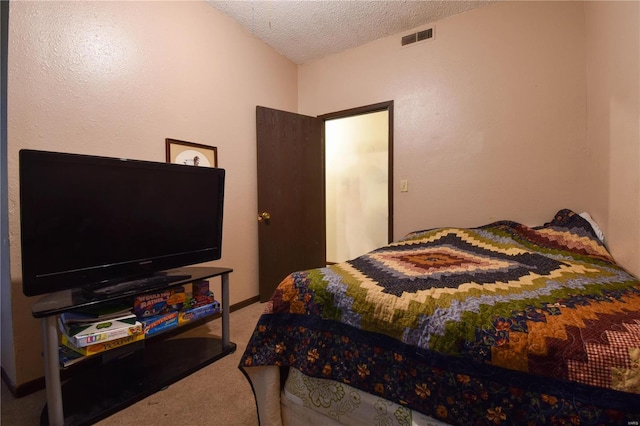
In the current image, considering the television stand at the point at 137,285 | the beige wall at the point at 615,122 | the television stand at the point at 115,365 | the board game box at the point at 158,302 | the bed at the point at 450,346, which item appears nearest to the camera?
the bed at the point at 450,346

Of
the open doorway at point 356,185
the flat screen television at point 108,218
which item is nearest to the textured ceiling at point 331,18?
the open doorway at point 356,185

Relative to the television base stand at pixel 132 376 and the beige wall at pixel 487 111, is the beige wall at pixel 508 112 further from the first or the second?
the television base stand at pixel 132 376

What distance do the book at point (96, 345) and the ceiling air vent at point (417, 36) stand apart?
3308 mm

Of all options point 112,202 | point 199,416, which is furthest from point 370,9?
point 199,416

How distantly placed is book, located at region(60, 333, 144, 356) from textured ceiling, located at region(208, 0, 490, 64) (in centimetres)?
267

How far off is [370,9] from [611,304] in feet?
8.85

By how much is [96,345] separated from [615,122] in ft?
9.92

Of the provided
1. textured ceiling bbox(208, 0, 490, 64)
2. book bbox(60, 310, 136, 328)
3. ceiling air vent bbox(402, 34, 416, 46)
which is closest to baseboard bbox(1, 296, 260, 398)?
book bbox(60, 310, 136, 328)

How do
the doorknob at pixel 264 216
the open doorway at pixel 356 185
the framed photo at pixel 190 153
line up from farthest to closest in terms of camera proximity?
the open doorway at pixel 356 185 → the doorknob at pixel 264 216 → the framed photo at pixel 190 153

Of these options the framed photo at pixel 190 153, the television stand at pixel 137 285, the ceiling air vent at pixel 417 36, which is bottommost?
the television stand at pixel 137 285

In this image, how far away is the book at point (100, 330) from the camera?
1.32 m

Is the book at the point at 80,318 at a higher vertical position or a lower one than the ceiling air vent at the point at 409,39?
lower

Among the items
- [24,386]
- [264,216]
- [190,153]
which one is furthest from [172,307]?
[264,216]

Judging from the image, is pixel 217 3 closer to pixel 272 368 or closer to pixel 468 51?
pixel 468 51
